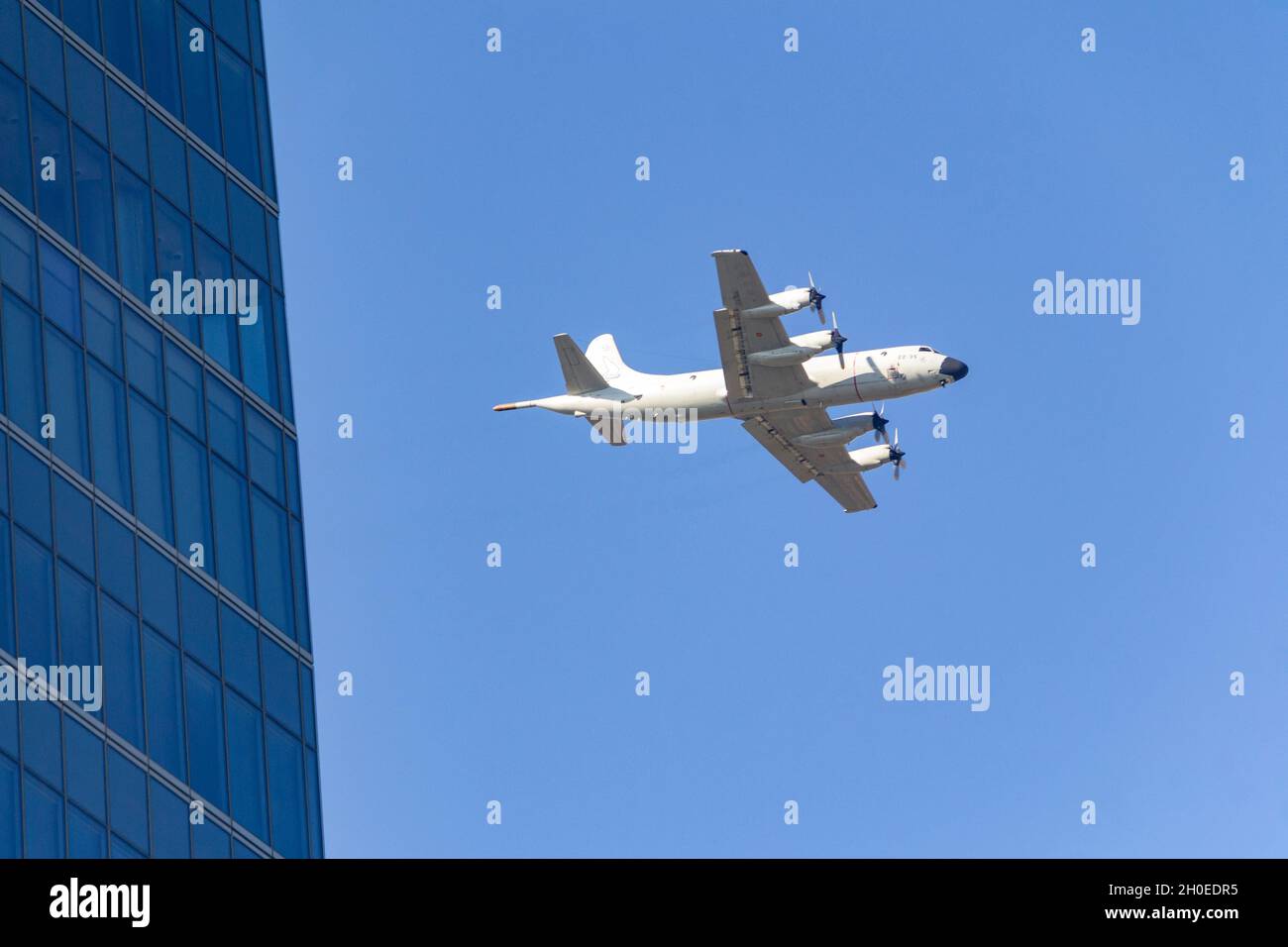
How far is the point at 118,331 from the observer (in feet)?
Answer: 151

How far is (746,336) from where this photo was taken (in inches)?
2367

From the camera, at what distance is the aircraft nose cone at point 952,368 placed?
5969 centimetres

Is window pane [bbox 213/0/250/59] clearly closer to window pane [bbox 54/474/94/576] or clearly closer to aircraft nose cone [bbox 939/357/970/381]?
window pane [bbox 54/474/94/576]

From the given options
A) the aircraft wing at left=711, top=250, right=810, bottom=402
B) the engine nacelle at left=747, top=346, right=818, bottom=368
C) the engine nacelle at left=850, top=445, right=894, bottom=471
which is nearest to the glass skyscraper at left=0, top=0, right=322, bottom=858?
the aircraft wing at left=711, top=250, right=810, bottom=402

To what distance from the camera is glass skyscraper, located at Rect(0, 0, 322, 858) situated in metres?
39.8

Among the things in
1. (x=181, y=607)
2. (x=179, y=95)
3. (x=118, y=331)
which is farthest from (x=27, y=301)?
(x=179, y=95)

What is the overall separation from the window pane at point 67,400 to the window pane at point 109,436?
0.34 metres

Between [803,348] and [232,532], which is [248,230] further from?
[803,348]

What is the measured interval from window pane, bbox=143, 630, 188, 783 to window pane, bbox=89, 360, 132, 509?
3205mm

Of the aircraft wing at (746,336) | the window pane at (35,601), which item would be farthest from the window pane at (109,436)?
the aircraft wing at (746,336)

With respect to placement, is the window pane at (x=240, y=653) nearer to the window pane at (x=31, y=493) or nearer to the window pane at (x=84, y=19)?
the window pane at (x=31, y=493)

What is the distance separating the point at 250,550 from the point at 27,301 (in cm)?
825
